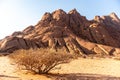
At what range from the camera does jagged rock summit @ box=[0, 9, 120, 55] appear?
55.3m

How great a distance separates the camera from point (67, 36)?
6244cm

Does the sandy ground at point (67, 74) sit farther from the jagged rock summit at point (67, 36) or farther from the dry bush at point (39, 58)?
the jagged rock summit at point (67, 36)

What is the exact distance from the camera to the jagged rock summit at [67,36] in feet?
181

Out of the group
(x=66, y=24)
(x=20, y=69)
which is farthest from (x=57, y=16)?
(x=20, y=69)

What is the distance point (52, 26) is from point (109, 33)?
1875 cm

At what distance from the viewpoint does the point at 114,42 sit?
68625 millimetres

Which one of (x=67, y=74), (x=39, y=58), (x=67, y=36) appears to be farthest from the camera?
(x=67, y=36)

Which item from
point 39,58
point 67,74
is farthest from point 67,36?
point 39,58

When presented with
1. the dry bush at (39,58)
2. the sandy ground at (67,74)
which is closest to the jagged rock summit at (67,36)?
the sandy ground at (67,74)

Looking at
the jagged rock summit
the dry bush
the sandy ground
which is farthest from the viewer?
the jagged rock summit

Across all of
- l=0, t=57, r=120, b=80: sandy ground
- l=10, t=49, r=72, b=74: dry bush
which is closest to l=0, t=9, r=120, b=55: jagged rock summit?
l=0, t=57, r=120, b=80: sandy ground

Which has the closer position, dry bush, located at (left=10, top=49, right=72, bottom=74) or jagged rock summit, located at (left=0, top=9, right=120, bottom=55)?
dry bush, located at (left=10, top=49, right=72, bottom=74)

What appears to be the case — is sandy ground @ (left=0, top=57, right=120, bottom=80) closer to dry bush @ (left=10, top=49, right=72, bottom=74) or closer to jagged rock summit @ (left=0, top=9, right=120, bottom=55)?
dry bush @ (left=10, top=49, right=72, bottom=74)

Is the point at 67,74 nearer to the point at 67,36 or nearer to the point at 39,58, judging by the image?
the point at 39,58
